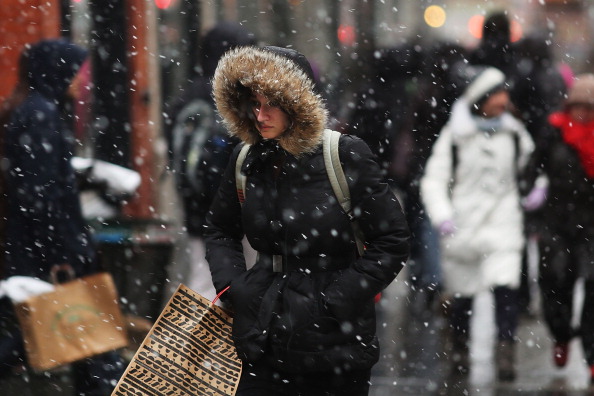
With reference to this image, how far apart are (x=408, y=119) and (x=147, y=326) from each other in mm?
2359

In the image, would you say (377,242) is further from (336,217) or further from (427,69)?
(427,69)

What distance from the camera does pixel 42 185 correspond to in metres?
5.74

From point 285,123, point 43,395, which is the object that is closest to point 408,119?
point 43,395

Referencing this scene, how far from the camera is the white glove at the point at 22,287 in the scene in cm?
552

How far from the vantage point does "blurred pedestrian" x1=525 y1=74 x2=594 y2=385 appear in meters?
6.67

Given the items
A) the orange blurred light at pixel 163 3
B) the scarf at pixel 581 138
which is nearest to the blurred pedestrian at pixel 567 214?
the scarf at pixel 581 138

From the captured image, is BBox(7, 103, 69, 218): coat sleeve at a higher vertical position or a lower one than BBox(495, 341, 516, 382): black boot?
higher

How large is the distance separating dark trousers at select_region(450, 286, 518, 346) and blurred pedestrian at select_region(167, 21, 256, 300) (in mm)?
1725

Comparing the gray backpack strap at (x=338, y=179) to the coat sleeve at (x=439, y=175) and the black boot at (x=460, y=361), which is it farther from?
the black boot at (x=460, y=361)

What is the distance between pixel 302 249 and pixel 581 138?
3.12 metres

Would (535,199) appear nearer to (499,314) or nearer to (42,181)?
(499,314)

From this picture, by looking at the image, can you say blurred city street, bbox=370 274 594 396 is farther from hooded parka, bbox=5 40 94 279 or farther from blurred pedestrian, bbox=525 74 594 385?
hooded parka, bbox=5 40 94 279

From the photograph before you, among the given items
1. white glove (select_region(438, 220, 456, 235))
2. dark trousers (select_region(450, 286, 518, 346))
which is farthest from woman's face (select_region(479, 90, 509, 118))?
dark trousers (select_region(450, 286, 518, 346))

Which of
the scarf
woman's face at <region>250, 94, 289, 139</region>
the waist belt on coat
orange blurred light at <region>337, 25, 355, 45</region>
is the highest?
orange blurred light at <region>337, 25, 355, 45</region>
